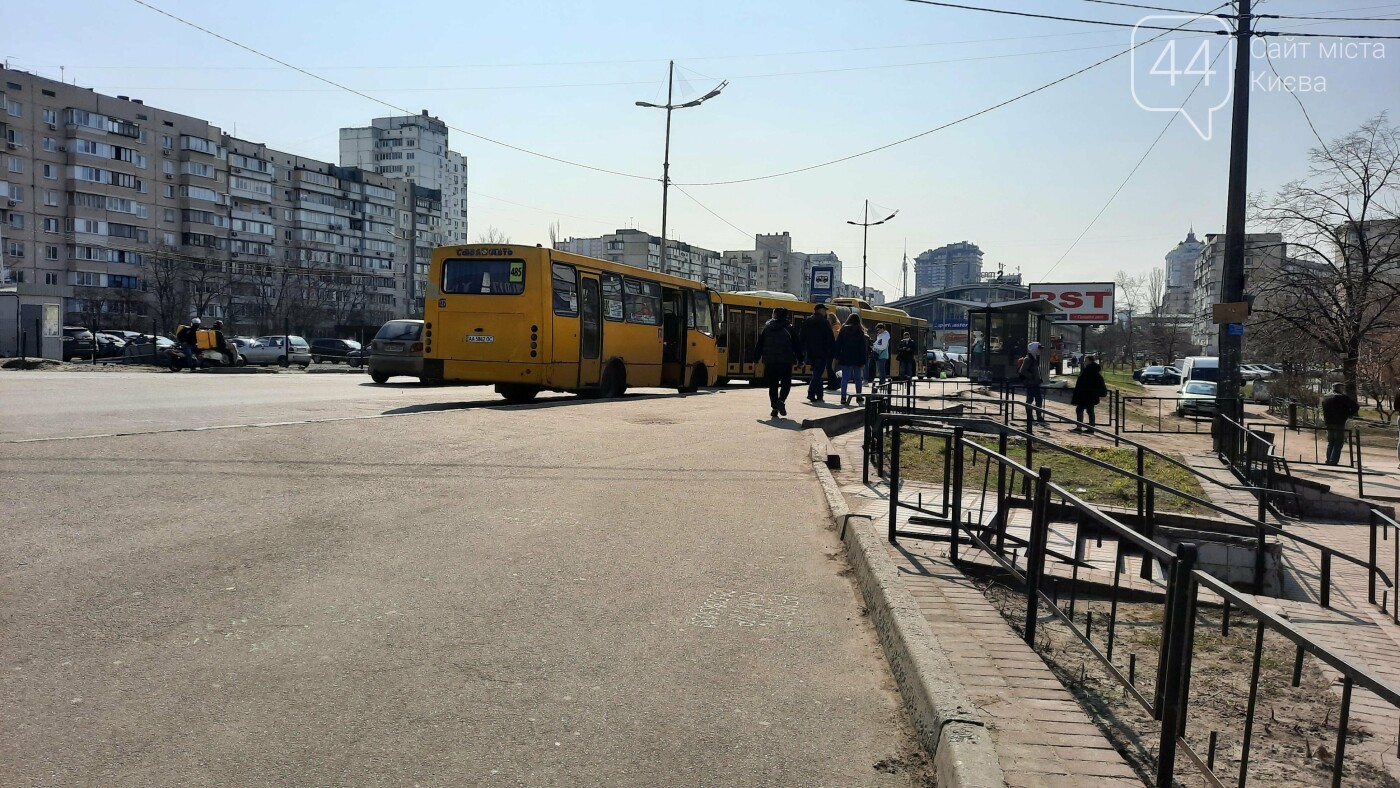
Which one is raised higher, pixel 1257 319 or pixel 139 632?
pixel 1257 319

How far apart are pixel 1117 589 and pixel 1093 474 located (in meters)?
9.74

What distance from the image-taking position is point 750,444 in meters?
12.2

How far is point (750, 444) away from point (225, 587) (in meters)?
7.72

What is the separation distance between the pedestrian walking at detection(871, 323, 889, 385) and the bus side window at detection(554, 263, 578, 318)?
9.03 meters

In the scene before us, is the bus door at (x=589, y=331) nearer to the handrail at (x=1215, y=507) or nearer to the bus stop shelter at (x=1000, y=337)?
the handrail at (x=1215, y=507)

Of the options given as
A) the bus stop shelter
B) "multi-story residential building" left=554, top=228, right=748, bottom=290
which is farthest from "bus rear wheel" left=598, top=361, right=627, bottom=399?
"multi-story residential building" left=554, top=228, right=748, bottom=290

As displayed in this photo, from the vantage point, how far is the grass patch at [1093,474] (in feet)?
35.7

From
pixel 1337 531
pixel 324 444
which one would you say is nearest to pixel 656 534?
pixel 324 444

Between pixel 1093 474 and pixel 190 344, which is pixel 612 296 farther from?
pixel 190 344

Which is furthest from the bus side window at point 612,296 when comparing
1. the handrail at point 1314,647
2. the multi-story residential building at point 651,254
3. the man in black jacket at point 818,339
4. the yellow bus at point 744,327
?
the multi-story residential building at point 651,254

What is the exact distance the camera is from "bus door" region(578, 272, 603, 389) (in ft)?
60.5

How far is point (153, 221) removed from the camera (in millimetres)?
88688

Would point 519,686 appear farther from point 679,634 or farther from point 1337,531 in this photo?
point 1337,531

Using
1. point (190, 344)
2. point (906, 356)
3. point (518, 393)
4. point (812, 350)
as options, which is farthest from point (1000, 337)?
point (190, 344)
